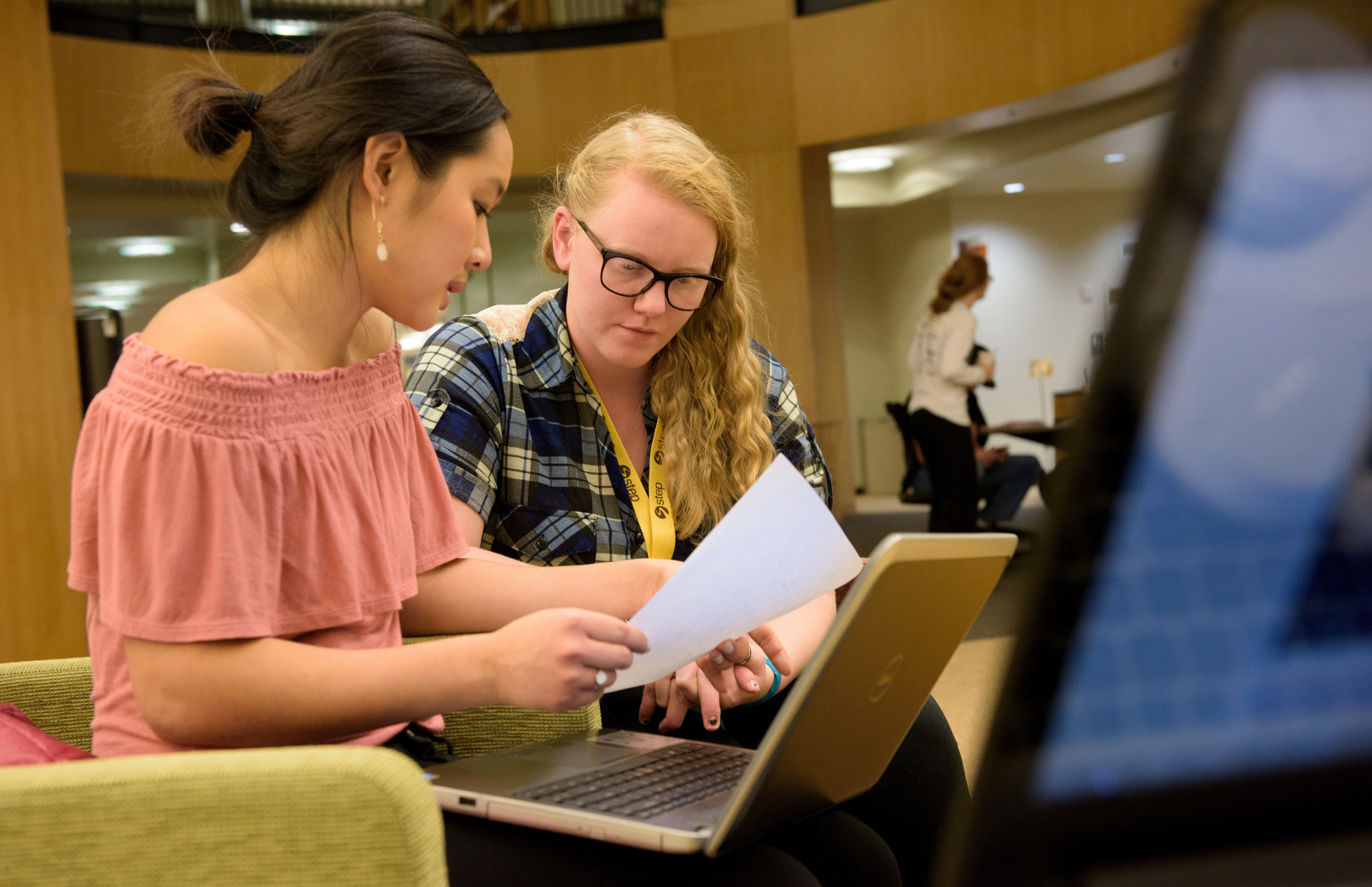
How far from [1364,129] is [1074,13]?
264 inches

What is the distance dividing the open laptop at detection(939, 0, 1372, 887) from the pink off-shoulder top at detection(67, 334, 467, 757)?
769 mm

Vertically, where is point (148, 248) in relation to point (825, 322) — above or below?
above

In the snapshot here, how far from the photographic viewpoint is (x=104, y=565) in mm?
864

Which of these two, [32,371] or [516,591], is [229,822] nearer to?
[516,591]

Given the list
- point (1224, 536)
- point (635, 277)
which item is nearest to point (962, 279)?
point (635, 277)

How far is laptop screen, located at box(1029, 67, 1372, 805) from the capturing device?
0.62 feet

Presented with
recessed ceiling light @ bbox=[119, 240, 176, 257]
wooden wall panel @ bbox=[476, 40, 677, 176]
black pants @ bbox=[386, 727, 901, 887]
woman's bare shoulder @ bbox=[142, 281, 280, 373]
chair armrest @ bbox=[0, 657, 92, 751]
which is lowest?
black pants @ bbox=[386, 727, 901, 887]

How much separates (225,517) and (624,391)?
30.9 inches

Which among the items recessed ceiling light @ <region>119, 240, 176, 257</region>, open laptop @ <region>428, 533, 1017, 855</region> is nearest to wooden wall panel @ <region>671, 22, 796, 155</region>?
recessed ceiling light @ <region>119, 240, 176, 257</region>

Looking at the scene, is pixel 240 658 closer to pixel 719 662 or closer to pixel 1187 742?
pixel 719 662

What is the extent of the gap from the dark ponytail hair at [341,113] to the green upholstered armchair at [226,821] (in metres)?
0.51

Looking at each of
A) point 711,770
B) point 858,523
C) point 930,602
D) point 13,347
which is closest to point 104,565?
point 711,770

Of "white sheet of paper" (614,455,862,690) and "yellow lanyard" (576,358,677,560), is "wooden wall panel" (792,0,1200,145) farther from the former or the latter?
"white sheet of paper" (614,455,862,690)

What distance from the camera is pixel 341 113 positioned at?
1.02m
